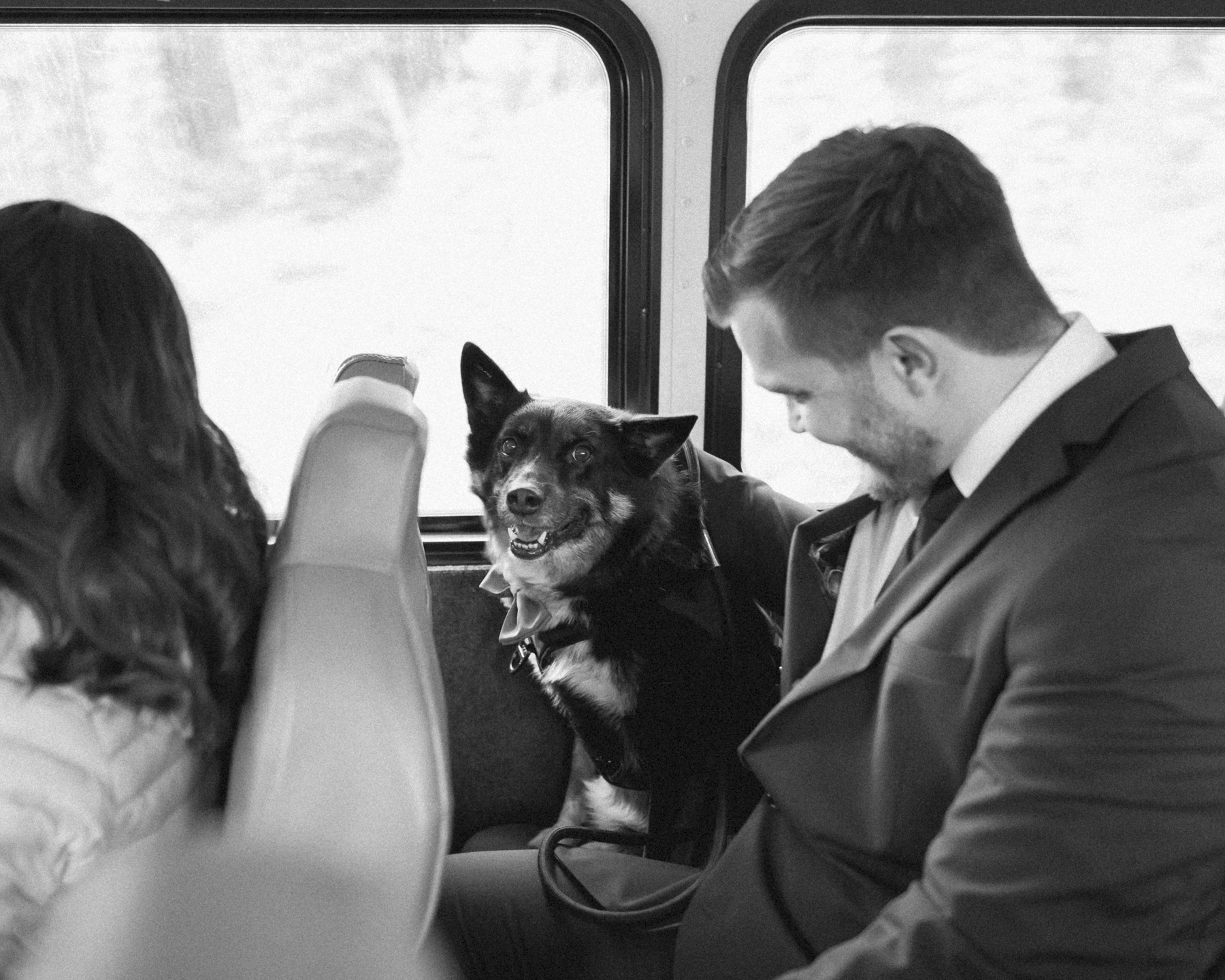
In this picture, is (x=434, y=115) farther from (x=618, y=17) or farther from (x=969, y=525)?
(x=969, y=525)

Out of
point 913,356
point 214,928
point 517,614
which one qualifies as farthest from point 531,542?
point 214,928

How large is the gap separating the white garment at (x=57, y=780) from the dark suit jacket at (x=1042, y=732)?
70cm

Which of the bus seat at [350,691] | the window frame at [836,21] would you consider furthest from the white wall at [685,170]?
the bus seat at [350,691]

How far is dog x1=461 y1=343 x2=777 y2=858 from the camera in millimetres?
2176

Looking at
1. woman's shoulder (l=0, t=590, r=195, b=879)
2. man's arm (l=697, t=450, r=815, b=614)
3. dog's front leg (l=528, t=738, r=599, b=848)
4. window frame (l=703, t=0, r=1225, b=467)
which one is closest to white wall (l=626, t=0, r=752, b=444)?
window frame (l=703, t=0, r=1225, b=467)

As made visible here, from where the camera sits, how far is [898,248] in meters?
1.35

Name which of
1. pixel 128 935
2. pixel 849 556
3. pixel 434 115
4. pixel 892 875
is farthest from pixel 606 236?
pixel 128 935

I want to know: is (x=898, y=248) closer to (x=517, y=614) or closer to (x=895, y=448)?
(x=895, y=448)

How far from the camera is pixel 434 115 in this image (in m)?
2.40

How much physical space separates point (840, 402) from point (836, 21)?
4.09 ft

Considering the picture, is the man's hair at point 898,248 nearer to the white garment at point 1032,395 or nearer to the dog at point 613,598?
the white garment at point 1032,395

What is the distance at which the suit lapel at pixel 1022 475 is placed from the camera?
Answer: 1266mm

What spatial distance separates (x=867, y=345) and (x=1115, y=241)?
4.77ft

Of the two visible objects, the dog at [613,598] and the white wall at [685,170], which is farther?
the white wall at [685,170]
